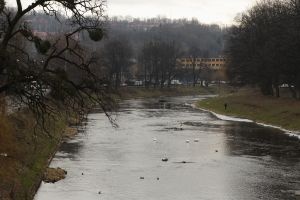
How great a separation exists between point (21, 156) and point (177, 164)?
398 inches

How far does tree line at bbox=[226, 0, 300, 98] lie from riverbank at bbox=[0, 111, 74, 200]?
35151 mm

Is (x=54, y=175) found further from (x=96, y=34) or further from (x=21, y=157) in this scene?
(x=96, y=34)

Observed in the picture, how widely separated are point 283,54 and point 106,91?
2132 inches

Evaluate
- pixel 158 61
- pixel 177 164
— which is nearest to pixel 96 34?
pixel 177 164

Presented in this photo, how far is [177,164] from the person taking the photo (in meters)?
34.4

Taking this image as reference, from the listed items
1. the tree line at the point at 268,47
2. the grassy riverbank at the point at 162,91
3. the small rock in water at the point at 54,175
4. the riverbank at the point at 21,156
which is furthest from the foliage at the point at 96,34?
the grassy riverbank at the point at 162,91

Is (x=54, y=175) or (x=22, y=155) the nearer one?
(x=54, y=175)

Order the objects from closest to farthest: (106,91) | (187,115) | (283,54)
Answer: (106,91)
(283,54)
(187,115)

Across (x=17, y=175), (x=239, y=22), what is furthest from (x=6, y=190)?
(x=239, y=22)

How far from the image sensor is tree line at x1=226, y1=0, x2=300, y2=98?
65.9m

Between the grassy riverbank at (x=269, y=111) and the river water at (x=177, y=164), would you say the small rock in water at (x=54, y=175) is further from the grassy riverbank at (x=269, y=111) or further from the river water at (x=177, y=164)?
the grassy riverbank at (x=269, y=111)

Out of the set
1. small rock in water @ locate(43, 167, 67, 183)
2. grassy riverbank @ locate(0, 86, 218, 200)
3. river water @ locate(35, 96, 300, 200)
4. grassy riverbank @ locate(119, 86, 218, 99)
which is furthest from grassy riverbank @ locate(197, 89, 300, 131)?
grassy riverbank @ locate(119, 86, 218, 99)

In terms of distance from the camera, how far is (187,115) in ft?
241

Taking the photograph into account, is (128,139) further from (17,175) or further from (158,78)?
(158,78)
